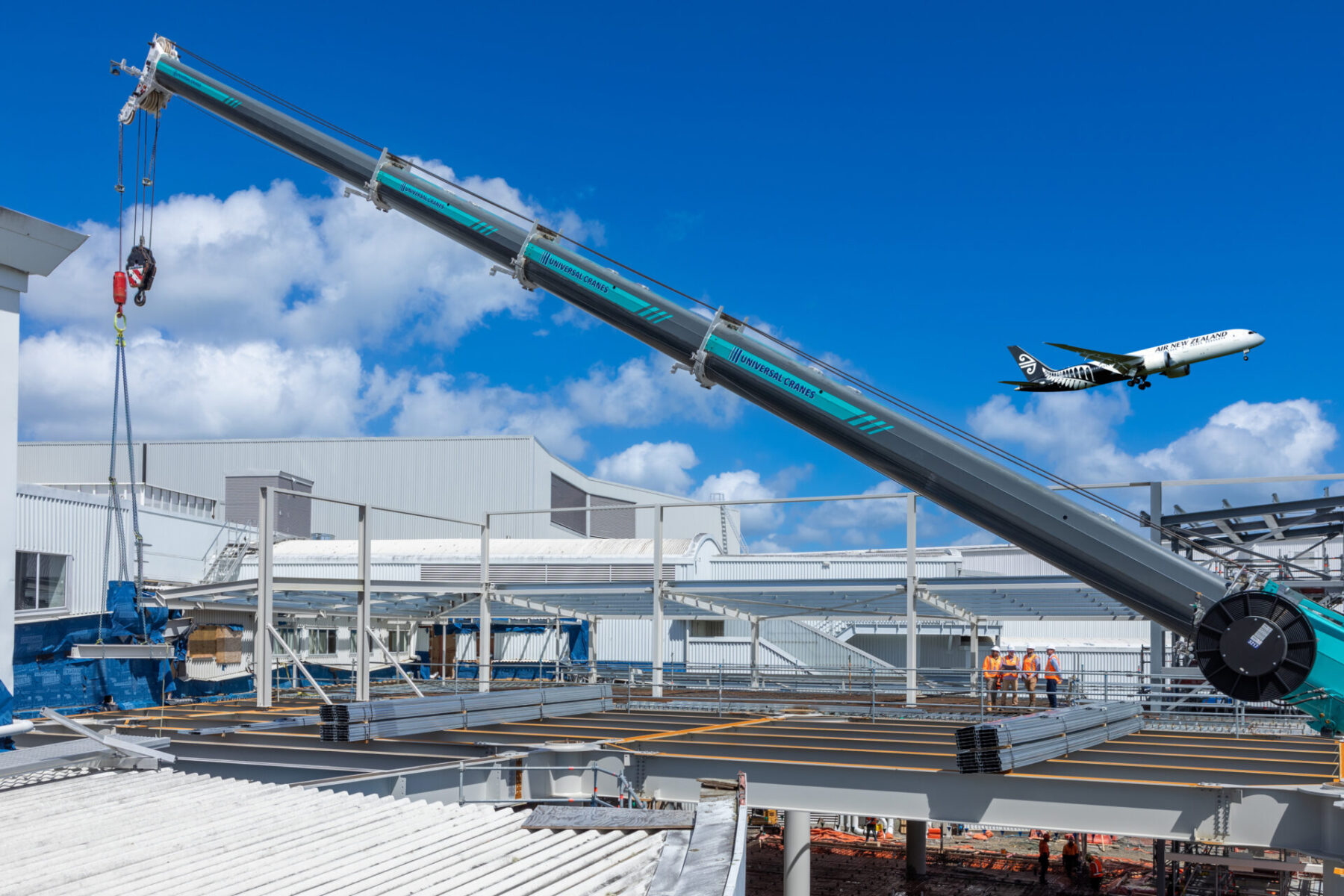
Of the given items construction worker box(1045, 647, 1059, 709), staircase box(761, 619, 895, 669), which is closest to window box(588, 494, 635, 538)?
staircase box(761, 619, 895, 669)

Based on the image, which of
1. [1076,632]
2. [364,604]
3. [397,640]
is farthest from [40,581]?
[1076,632]

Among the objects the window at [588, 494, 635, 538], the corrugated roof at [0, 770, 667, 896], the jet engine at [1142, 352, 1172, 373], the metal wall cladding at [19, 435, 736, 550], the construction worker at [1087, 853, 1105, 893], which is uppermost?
the jet engine at [1142, 352, 1172, 373]

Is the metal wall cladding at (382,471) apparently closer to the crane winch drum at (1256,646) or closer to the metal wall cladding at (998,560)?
the metal wall cladding at (998,560)

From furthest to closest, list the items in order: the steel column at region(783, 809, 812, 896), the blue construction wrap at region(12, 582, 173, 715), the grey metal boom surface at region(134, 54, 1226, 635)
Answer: the blue construction wrap at region(12, 582, 173, 715)
the steel column at region(783, 809, 812, 896)
the grey metal boom surface at region(134, 54, 1226, 635)

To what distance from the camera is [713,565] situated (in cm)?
5331

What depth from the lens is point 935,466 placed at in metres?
13.7

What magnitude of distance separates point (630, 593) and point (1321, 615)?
24.1 meters

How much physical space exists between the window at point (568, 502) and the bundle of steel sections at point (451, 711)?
38.0m

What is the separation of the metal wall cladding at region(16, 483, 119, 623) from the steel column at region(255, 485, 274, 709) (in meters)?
12.2

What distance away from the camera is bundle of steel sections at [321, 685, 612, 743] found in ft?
57.2

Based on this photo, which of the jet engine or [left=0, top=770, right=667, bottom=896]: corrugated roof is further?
the jet engine

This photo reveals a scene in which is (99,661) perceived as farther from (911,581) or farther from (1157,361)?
(1157,361)

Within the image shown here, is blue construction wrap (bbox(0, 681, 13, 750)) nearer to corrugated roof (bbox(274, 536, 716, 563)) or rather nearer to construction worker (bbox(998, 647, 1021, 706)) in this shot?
construction worker (bbox(998, 647, 1021, 706))

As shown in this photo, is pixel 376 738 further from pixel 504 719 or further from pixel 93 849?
pixel 93 849
